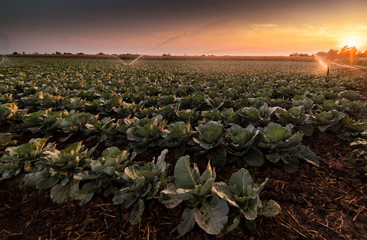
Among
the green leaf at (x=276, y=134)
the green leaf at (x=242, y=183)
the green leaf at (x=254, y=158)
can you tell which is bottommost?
the green leaf at (x=254, y=158)

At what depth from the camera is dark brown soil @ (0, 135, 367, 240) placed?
185 centimetres

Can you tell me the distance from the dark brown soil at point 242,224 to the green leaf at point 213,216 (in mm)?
236

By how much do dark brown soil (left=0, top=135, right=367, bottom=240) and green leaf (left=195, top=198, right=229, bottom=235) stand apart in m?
0.24

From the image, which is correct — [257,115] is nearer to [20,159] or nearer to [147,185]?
[147,185]

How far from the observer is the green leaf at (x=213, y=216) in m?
1.63

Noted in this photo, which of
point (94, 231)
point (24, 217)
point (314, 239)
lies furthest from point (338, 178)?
point (24, 217)

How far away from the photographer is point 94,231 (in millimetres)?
1971

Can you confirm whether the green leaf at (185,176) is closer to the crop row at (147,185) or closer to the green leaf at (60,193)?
the crop row at (147,185)

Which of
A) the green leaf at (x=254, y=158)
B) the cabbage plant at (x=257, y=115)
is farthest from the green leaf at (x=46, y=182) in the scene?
the cabbage plant at (x=257, y=115)

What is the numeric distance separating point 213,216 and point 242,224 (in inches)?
16.3

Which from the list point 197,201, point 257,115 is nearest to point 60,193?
point 197,201

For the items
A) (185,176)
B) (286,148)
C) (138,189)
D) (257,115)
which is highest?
(257,115)

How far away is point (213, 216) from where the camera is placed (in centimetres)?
172

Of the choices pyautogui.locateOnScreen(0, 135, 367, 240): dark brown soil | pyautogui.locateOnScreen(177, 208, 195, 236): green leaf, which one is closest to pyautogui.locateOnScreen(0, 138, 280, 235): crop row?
pyautogui.locateOnScreen(177, 208, 195, 236): green leaf
